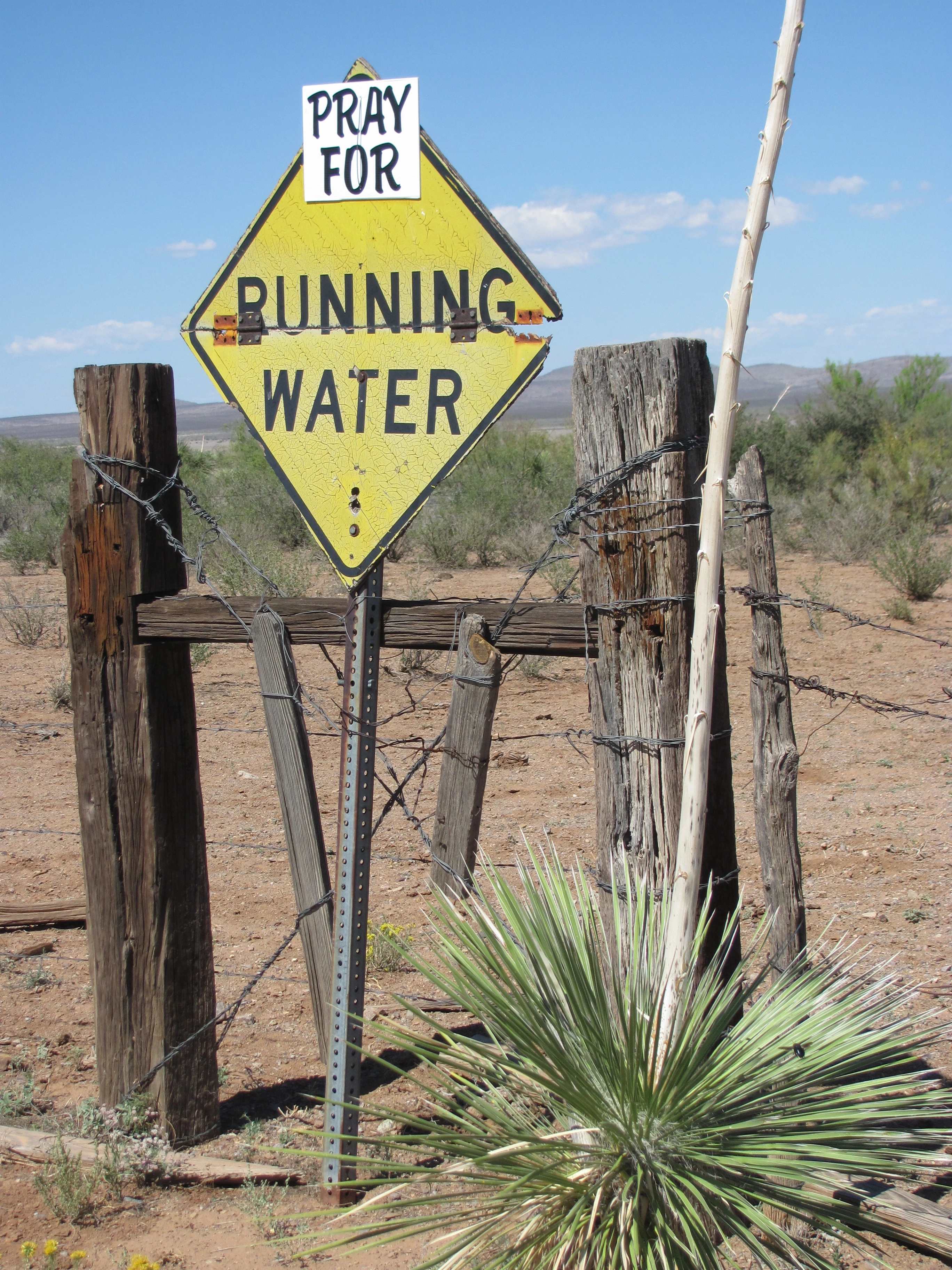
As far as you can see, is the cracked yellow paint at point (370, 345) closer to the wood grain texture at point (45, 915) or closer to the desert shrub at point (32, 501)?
the wood grain texture at point (45, 915)

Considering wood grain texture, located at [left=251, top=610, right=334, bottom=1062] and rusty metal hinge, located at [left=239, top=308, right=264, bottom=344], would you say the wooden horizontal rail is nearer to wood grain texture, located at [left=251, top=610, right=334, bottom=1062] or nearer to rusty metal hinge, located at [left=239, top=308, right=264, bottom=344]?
wood grain texture, located at [left=251, top=610, right=334, bottom=1062]

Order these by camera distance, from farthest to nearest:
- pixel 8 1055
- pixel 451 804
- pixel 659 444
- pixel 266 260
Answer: pixel 8 1055 → pixel 451 804 → pixel 266 260 → pixel 659 444

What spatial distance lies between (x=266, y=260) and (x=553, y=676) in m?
7.36

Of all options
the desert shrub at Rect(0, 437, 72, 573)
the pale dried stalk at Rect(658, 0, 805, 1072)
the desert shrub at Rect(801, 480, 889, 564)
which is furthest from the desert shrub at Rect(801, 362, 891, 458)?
the pale dried stalk at Rect(658, 0, 805, 1072)

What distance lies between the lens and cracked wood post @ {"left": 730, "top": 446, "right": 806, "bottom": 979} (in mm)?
3141

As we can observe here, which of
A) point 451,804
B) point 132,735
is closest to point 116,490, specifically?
point 132,735

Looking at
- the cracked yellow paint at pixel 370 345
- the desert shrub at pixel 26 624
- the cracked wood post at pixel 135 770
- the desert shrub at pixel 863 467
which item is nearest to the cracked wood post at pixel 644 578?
the cracked yellow paint at pixel 370 345

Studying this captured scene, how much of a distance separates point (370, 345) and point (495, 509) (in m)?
14.8

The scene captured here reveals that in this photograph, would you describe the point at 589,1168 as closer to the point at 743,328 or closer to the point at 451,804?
the point at 451,804

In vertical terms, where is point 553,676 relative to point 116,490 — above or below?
below

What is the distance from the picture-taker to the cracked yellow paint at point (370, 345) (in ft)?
8.47

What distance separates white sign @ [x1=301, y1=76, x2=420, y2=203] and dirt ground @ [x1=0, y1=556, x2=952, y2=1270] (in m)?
1.31

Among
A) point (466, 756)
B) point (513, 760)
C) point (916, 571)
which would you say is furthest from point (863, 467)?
point (466, 756)

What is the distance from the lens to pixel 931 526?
679 inches
